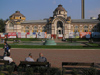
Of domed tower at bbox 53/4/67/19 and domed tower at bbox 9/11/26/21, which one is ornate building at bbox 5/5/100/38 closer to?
domed tower at bbox 53/4/67/19

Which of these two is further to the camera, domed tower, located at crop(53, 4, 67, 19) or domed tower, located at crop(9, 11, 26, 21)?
domed tower, located at crop(9, 11, 26, 21)

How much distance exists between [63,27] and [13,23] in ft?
69.3

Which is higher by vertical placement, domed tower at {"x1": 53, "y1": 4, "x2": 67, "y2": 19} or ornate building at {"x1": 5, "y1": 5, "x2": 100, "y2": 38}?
domed tower at {"x1": 53, "y1": 4, "x2": 67, "y2": 19}

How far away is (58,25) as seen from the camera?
171 ft

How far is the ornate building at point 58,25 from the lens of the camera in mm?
50562

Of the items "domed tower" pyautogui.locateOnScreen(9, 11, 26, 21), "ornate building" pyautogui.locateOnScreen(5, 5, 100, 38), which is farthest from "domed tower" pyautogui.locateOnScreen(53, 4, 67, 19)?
"domed tower" pyautogui.locateOnScreen(9, 11, 26, 21)

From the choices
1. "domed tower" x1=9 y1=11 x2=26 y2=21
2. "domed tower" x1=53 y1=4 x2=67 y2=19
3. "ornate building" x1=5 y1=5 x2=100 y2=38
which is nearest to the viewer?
"ornate building" x1=5 y1=5 x2=100 y2=38

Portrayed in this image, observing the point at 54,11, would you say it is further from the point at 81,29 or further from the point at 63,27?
the point at 81,29

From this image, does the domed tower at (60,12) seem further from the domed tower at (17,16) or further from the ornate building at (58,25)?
the domed tower at (17,16)

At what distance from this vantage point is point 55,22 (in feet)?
166

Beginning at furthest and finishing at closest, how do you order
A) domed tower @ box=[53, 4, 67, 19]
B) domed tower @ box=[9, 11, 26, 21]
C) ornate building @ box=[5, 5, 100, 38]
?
domed tower @ box=[9, 11, 26, 21], domed tower @ box=[53, 4, 67, 19], ornate building @ box=[5, 5, 100, 38]

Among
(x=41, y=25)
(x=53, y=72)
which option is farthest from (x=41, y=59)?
(x=41, y=25)

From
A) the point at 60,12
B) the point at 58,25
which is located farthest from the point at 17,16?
the point at 58,25

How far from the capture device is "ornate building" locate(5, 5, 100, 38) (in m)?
50.6
